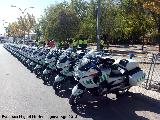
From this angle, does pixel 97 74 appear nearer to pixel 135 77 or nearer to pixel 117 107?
pixel 117 107

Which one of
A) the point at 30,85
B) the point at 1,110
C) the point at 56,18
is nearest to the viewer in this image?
the point at 1,110

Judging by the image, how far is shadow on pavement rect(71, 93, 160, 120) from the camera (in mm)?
8758

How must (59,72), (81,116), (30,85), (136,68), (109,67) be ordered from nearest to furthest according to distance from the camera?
(81,116), (109,67), (136,68), (59,72), (30,85)

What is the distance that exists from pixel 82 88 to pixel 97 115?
0.89 meters

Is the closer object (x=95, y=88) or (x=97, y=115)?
(x=97, y=115)

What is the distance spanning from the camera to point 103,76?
9.75 metres

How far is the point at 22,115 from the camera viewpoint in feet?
29.1

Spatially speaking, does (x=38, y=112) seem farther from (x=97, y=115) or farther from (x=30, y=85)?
(x=30, y=85)

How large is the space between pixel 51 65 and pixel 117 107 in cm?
453

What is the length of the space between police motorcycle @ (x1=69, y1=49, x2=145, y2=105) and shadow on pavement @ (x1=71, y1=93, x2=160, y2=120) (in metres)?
0.31

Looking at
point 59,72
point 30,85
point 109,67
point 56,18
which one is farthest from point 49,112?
point 56,18

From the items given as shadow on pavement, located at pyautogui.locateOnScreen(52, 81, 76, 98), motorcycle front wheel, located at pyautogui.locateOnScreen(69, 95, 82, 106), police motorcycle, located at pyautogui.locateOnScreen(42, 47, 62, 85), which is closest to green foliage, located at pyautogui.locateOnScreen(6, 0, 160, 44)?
police motorcycle, located at pyautogui.locateOnScreen(42, 47, 62, 85)

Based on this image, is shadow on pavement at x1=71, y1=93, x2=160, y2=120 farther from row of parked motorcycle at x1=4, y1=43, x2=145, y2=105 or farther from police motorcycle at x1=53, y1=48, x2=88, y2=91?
police motorcycle at x1=53, y1=48, x2=88, y2=91

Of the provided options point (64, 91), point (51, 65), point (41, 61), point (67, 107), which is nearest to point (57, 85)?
point (64, 91)
